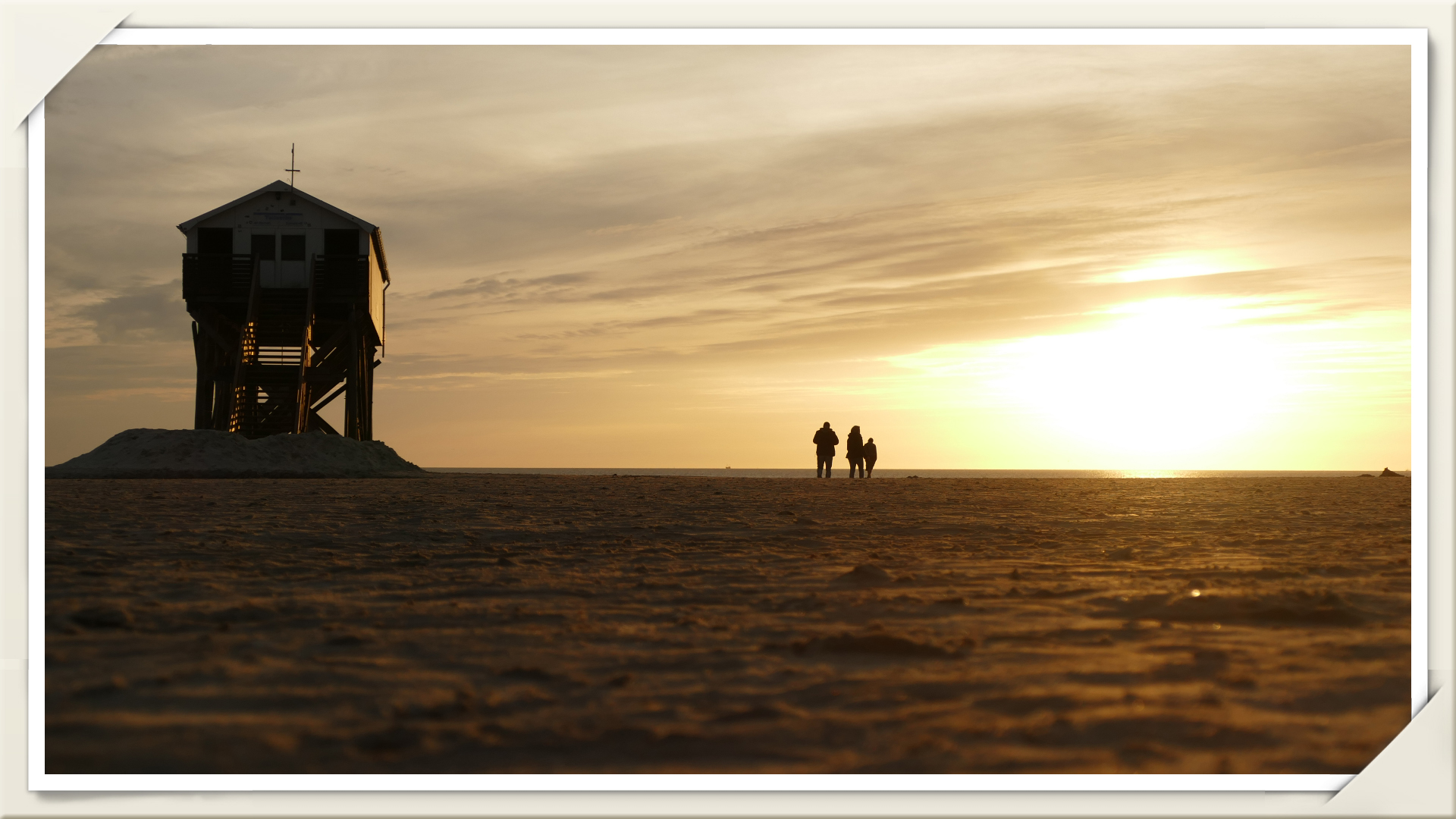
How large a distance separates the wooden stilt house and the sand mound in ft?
12.6

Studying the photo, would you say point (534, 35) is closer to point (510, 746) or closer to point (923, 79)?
point (923, 79)

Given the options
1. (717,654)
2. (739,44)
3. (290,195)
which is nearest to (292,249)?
(290,195)

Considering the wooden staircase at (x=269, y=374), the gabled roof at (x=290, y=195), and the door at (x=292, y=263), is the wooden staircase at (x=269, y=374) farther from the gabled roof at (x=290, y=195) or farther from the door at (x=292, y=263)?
the gabled roof at (x=290, y=195)

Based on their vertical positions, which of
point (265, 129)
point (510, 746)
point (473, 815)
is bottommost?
point (473, 815)

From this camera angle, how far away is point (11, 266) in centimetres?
422

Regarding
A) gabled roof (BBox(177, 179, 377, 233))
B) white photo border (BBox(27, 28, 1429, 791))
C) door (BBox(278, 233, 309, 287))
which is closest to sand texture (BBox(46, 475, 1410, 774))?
white photo border (BBox(27, 28, 1429, 791))

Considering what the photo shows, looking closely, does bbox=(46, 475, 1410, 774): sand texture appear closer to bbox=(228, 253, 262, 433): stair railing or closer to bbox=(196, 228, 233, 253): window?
bbox=(228, 253, 262, 433): stair railing

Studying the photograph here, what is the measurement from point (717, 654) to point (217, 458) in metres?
21.5

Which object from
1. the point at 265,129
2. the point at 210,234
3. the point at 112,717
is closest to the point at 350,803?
the point at 112,717

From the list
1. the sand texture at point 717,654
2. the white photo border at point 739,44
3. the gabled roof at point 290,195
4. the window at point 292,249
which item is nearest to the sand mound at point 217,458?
the window at point 292,249

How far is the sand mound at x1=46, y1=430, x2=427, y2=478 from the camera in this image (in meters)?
21.2

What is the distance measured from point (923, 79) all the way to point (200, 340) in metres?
28.1

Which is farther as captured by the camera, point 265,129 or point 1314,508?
point 1314,508

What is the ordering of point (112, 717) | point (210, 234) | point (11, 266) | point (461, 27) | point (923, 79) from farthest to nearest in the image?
point (210, 234), point (923, 79), point (461, 27), point (11, 266), point (112, 717)
